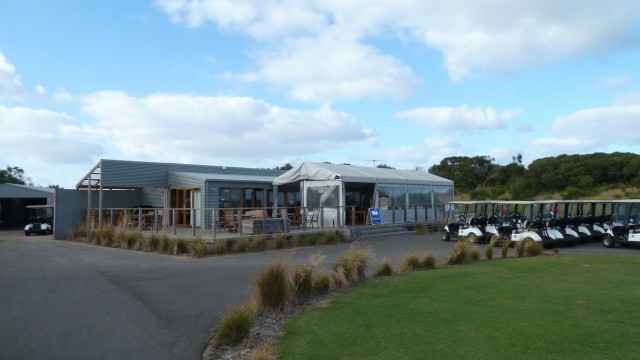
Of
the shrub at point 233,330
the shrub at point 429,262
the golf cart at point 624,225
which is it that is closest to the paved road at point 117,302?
the shrub at point 233,330

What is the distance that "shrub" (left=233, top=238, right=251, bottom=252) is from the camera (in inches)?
715

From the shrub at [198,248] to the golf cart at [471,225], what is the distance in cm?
922

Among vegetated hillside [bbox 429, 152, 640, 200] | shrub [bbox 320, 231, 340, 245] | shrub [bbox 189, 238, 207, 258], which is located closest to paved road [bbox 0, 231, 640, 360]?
shrub [bbox 189, 238, 207, 258]

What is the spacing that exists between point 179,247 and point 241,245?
2.02 metres

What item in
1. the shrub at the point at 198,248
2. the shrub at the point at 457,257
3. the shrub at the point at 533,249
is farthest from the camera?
the shrub at the point at 198,248

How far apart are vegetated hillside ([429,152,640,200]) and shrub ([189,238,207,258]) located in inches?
1377

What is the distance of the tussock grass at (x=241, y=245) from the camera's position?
1817cm

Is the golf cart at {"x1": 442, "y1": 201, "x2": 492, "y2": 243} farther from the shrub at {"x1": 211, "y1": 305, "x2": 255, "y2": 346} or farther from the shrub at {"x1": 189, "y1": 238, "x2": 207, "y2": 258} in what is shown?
the shrub at {"x1": 211, "y1": 305, "x2": 255, "y2": 346}

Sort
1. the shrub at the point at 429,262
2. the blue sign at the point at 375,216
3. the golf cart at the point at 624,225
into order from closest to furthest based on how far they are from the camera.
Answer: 1. the shrub at the point at 429,262
2. the golf cart at the point at 624,225
3. the blue sign at the point at 375,216

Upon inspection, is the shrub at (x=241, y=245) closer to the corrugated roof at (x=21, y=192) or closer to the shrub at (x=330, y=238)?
the shrub at (x=330, y=238)

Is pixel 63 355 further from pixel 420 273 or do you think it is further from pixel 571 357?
pixel 420 273

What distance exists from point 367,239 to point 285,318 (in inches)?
584

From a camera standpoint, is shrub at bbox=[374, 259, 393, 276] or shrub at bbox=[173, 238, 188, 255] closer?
shrub at bbox=[374, 259, 393, 276]

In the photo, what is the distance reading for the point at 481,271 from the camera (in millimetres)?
11969
